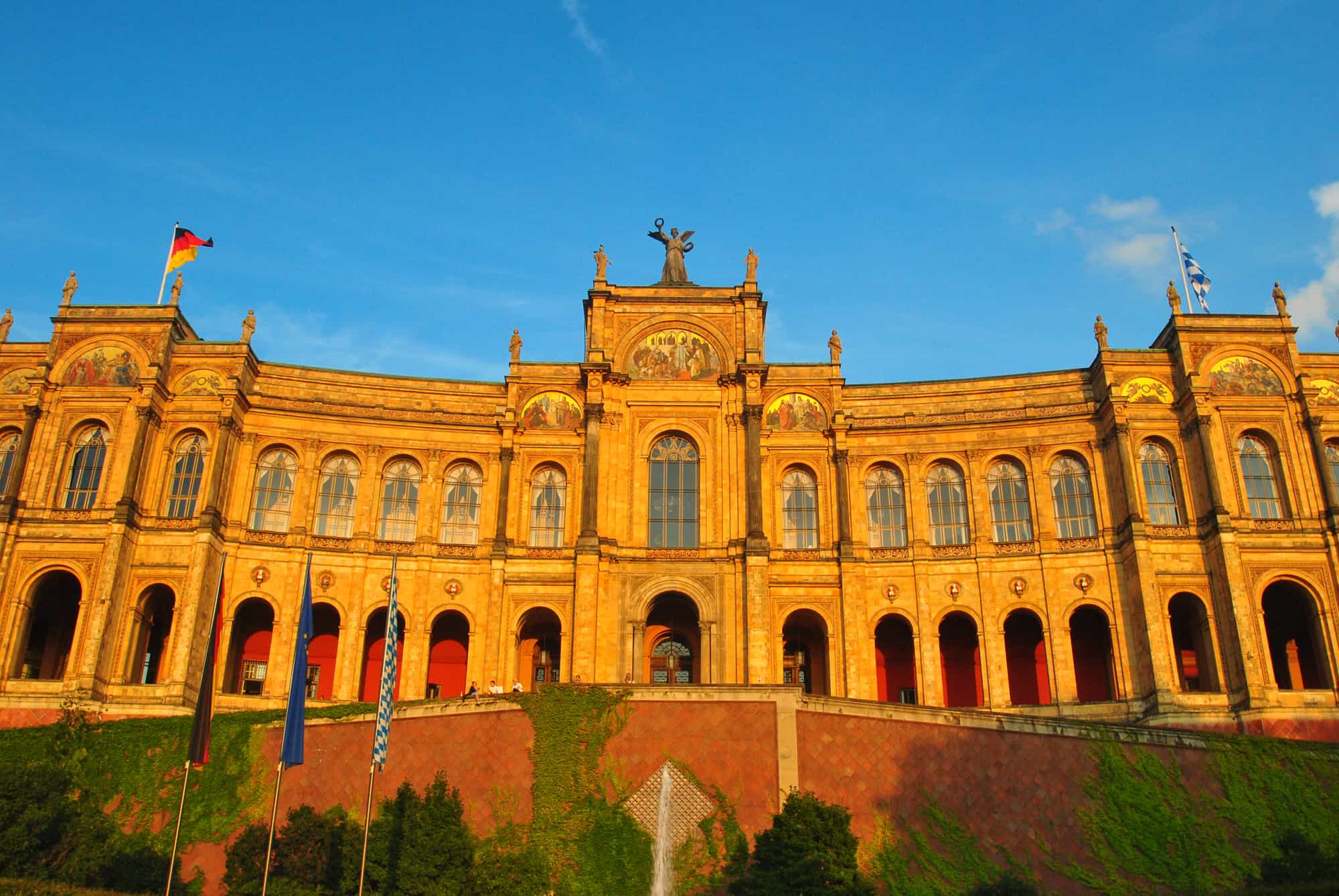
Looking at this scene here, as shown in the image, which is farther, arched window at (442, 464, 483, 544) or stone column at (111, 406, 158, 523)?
arched window at (442, 464, 483, 544)

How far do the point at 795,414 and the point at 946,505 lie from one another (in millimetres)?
7488

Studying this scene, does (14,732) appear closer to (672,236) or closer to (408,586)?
(408,586)

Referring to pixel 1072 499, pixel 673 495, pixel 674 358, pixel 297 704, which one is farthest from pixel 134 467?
pixel 1072 499

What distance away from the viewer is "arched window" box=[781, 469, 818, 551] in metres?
50.2

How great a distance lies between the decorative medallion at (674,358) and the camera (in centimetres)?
5197

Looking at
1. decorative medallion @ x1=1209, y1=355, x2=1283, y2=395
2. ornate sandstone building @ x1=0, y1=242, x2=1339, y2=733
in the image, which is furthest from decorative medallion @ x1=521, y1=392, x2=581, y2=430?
decorative medallion @ x1=1209, y1=355, x2=1283, y2=395

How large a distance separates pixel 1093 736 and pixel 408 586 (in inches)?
1059

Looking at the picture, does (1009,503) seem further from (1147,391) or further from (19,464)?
(19,464)

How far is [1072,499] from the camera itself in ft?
161

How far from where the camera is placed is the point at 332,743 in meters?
36.2

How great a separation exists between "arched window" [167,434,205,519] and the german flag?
308 inches

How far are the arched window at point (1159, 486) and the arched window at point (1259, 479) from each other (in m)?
2.67

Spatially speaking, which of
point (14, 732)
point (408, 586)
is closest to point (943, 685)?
point (408, 586)

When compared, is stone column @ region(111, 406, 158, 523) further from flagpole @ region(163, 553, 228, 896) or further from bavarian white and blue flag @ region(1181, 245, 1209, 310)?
bavarian white and blue flag @ region(1181, 245, 1209, 310)
